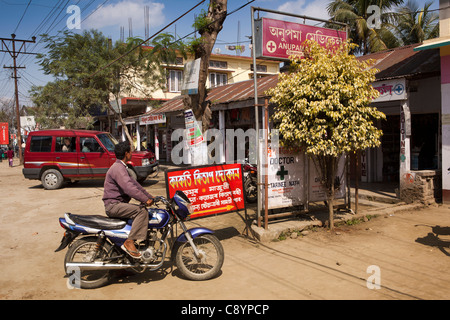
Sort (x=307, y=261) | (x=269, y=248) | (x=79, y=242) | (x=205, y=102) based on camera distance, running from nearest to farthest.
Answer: (x=79, y=242)
(x=307, y=261)
(x=269, y=248)
(x=205, y=102)

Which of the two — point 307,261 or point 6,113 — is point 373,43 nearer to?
point 307,261

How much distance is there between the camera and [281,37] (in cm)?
805

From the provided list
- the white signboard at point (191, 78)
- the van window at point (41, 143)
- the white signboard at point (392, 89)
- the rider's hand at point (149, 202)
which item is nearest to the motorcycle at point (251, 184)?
the white signboard at point (191, 78)

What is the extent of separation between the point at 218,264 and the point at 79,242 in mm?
1802

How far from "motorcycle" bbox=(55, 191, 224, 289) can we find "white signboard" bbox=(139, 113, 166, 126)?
1482cm

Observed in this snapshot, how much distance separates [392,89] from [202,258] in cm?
722

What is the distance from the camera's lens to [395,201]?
9.43 metres

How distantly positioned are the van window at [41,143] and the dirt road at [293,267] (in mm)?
5696

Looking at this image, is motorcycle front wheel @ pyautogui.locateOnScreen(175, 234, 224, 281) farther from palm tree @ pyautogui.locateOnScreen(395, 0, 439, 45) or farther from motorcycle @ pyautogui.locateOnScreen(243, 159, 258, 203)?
palm tree @ pyautogui.locateOnScreen(395, 0, 439, 45)

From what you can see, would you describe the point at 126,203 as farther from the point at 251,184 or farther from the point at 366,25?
the point at 366,25

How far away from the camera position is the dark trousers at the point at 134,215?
4.47 m

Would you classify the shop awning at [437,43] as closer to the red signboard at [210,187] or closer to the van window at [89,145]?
the red signboard at [210,187]

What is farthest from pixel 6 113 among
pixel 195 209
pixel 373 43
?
pixel 195 209
